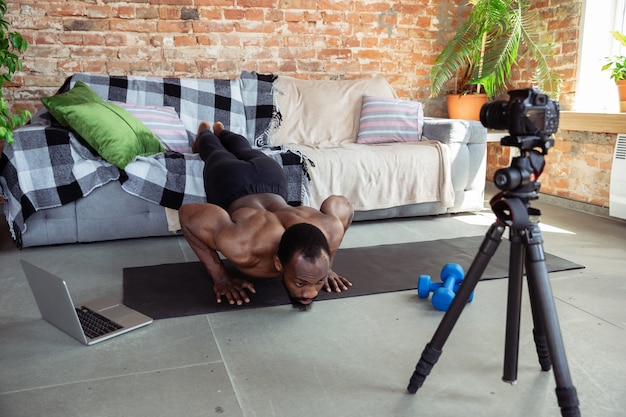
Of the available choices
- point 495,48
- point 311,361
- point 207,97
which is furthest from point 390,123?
point 311,361

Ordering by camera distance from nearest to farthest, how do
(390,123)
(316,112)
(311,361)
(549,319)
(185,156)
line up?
1. (549,319)
2. (311,361)
3. (185,156)
4. (390,123)
5. (316,112)

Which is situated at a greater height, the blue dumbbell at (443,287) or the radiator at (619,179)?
the radiator at (619,179)

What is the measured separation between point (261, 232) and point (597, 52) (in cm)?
315

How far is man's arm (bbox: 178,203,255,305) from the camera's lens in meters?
2.07

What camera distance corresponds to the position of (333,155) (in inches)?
132

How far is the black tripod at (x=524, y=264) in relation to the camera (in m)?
1.24

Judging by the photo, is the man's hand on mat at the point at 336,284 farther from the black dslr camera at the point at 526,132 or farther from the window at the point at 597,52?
the window at the point at 597,52

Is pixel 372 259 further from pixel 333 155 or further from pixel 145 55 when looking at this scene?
pixel 145 55

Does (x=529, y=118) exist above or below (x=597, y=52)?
below

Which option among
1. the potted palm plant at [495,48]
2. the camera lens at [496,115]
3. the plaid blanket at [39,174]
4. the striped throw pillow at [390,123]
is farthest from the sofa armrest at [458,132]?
the camera lens at [496,115]

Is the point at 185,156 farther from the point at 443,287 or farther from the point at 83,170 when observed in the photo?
the point at 443,287

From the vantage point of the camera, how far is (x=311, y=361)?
67.1 inches

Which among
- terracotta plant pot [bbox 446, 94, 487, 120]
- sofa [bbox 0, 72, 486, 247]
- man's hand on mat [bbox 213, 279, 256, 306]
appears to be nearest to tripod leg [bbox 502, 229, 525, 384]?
man's hand on mat [bbox 213, 279, 256, 306]

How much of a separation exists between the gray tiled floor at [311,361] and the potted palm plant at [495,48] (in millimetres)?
2206
